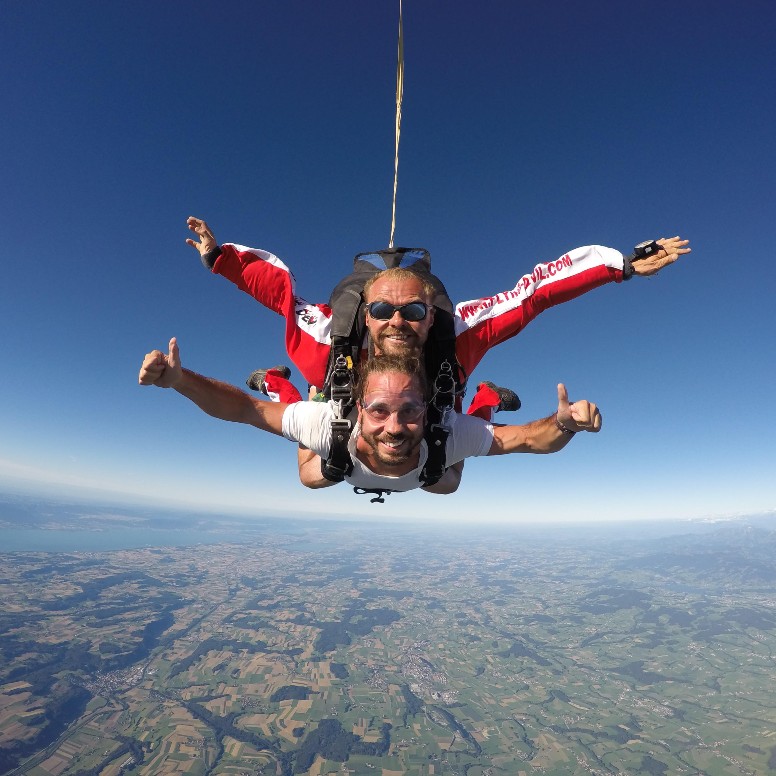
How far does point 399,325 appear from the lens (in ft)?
9.37

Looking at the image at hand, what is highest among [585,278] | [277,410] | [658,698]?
[585,278]

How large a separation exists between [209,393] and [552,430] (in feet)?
8.13

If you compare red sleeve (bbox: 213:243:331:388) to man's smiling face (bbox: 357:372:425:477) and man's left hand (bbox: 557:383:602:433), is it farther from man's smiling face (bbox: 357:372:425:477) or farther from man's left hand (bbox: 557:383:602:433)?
man's left hand (bbox: 557:383:602:433)

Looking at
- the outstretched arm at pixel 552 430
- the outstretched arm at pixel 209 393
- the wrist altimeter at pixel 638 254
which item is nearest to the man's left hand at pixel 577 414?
the outstretched arm at pixel 552 430

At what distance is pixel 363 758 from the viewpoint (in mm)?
40375

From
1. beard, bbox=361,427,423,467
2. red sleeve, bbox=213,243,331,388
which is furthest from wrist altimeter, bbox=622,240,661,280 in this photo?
red sleeve, bbox=213,243,331,388

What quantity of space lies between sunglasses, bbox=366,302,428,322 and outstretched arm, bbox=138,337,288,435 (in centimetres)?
113

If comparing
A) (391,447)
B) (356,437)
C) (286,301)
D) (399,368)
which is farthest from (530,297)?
(286,301)

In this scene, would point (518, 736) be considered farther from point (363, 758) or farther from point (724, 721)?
point (724, 721)

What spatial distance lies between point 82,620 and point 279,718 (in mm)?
45742

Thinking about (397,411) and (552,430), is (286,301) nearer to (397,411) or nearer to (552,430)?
(397,411)

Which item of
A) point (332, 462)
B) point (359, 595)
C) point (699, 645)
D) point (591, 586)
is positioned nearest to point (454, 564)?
point (591, 586)

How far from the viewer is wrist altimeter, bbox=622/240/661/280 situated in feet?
10.5

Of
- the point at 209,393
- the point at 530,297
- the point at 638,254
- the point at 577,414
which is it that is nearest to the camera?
the point at 577,414
